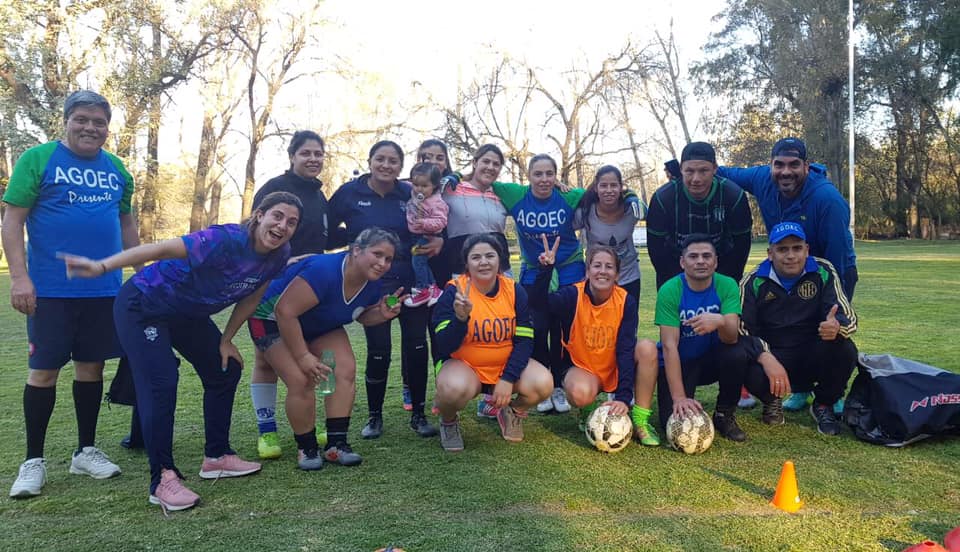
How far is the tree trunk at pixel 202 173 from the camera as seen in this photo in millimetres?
30453

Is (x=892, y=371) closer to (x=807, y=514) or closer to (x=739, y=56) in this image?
(x=807, y=514)

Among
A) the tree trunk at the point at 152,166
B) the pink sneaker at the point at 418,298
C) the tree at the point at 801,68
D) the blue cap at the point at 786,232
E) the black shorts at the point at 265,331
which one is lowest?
the black shorts at the point at 265,331

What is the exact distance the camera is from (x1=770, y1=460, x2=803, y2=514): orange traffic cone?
3.21m

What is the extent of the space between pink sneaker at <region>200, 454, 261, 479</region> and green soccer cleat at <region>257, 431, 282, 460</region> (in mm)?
240

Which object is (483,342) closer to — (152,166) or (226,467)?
(226,467)

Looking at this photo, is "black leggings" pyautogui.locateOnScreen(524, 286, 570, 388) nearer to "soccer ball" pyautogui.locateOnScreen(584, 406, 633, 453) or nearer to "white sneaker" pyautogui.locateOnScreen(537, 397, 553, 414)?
"white sneaker" pyautogui.locateOnScreen(537, 397, 553, 414)

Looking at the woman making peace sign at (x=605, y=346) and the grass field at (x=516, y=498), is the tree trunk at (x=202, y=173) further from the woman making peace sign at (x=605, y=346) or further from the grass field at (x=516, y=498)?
the woman making peace sign at (x=605, y=346)

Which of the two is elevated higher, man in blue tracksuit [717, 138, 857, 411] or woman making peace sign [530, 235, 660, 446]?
man in blue tracksuit [717, 138, 857, 411]

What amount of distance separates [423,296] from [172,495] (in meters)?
1.95

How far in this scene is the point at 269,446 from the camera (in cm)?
422

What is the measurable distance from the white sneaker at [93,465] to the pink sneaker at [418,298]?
1.98 meters

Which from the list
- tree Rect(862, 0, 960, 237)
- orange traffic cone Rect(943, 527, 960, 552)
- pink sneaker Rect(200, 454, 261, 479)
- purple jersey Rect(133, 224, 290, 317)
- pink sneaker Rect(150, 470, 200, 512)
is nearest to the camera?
orange traffic cone Rect(943, 527, 960, 552)

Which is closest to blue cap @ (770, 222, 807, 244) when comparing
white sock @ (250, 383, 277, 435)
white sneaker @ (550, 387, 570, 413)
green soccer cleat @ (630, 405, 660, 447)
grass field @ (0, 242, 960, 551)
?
grass field @ (0, 242, 960, 551)

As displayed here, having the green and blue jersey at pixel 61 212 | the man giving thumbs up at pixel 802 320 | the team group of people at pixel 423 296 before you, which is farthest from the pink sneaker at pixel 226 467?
the man giving thumbs up at pixel 802 320
